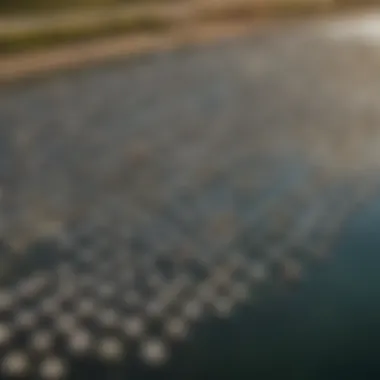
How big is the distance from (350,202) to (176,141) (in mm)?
4349

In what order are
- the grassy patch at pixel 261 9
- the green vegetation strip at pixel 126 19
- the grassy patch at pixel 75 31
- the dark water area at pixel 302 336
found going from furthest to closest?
the grassy patch at pixel 261 9
the green vegetation strip at pixel 126 19
the grassy patch at pixel 75 31
the dark water area at pixel 302 336

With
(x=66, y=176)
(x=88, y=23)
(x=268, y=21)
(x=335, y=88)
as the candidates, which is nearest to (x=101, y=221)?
(x=66, y=176)

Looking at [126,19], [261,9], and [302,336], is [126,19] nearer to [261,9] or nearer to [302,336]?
[261,9]

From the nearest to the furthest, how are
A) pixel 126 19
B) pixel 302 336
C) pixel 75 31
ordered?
pixel 302 336
pixel 75 31
pixel 126 19

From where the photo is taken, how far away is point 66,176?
12.7m

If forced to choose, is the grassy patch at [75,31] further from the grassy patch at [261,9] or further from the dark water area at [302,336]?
the dark water area at [302,336]

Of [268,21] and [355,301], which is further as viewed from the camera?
[268,21]

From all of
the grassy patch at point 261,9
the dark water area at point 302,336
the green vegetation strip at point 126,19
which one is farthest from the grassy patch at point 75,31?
the dark water area at point 302,336

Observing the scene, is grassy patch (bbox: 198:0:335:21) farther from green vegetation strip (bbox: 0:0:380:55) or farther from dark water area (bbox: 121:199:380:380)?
dark water area (bbox: 121:199:380:380)

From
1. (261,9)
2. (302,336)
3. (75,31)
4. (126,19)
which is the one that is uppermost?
(261,9)

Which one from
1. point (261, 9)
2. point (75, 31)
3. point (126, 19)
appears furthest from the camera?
point (261, 9)

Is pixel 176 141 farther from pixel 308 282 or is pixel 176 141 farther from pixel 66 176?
pixel 308 282

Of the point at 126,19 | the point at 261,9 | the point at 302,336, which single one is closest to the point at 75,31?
the point at 126,19

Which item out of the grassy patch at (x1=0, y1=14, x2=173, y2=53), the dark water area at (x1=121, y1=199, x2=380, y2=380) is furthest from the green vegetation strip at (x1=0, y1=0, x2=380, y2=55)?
the dark water area at (x1=121, y1=199, x2=380, y2=380)
